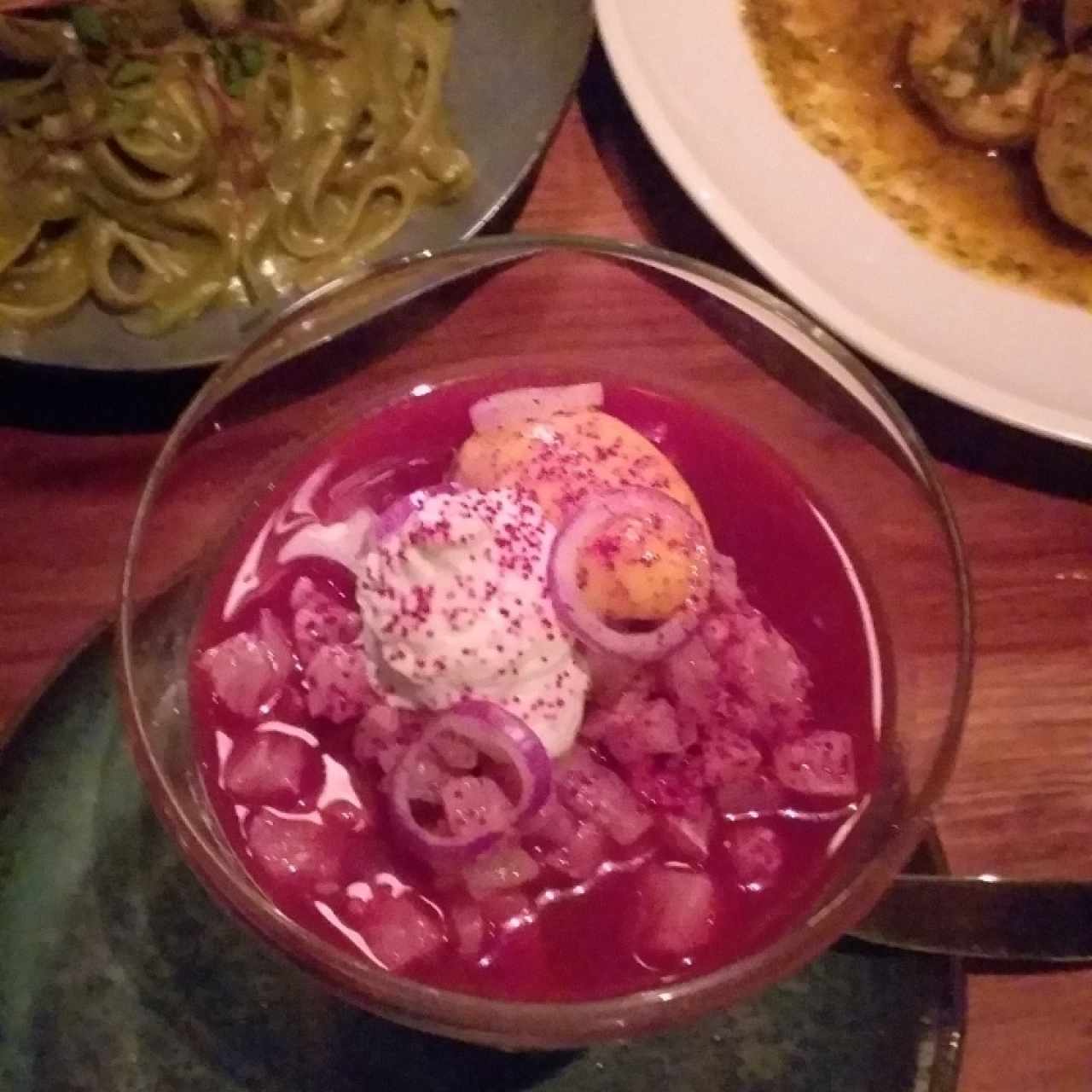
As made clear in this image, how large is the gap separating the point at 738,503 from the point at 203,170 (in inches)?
32.0

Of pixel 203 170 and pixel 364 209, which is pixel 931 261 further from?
pixel 203 170

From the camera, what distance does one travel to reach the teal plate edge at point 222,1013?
42.7 inches

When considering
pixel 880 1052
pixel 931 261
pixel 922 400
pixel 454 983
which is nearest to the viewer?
pixel 454 983

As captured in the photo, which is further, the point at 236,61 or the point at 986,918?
the point at 236,61

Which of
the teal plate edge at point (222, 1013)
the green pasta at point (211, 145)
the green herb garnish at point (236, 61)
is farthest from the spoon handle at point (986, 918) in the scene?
the green herb garnish at point (236, 61)

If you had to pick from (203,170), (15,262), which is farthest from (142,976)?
(203,170)

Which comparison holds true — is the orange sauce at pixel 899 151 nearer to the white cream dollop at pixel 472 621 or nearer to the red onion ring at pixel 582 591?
the red onion ring at pixel 582 591

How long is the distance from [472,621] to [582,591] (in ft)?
0.30

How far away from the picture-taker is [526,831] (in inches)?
40.1

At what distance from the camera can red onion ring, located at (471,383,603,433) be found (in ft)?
4.06

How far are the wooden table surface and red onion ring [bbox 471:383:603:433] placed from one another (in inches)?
5.3

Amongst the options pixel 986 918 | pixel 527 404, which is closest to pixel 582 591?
pixel 527 404

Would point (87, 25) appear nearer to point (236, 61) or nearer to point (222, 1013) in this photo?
point (236, 61)

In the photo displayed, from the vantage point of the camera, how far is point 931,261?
163 cm
